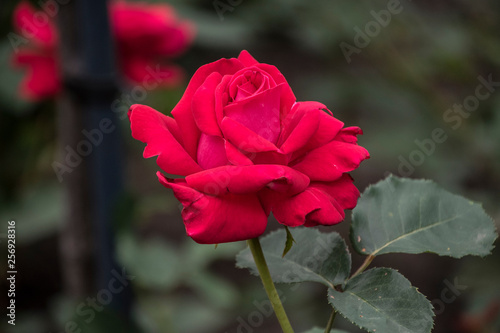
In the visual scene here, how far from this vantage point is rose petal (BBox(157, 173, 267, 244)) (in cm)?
27

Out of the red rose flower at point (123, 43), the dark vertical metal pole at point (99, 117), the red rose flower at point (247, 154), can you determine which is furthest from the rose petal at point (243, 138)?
the red rose flower at point (123, 43)

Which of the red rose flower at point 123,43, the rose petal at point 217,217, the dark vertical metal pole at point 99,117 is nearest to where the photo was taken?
the rose petal at point 217,217

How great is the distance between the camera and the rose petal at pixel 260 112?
29 centimetres

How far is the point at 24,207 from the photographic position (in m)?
1.19

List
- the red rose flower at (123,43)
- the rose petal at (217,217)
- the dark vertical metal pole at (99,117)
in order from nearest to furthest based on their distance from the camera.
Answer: the rose petal at (217,217) → the dark vertical metal pole at (99,117) → the red rose flower at (123,43)

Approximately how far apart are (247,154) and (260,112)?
2cm

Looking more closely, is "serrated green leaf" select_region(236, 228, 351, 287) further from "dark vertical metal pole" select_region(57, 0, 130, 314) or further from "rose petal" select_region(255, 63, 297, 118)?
"dark vertical metal pole" select_region(57, 0, 130, 314)

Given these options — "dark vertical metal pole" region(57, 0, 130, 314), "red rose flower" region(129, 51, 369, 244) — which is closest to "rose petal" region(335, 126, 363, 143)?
"red rose flower" region(129, 51, 369, 244)

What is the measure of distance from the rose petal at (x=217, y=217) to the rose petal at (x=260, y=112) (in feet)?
0.13

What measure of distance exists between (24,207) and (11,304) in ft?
0.69

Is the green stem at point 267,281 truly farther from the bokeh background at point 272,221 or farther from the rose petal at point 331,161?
the bokeh background at point 272,221

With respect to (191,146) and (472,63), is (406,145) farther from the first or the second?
(191,146)

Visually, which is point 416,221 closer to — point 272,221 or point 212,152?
point 212,152

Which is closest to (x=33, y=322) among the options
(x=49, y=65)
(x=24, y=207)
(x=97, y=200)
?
(x=24, y=207)
